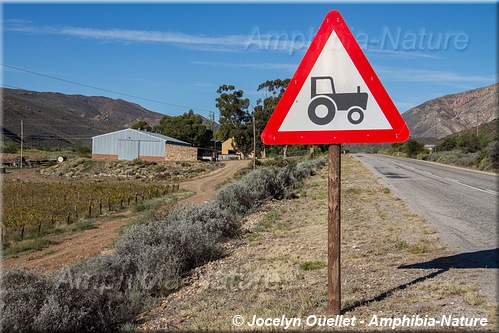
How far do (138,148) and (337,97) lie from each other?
65.8 metres

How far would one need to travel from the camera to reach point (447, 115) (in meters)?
173

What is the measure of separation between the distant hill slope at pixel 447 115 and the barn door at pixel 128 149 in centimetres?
10449

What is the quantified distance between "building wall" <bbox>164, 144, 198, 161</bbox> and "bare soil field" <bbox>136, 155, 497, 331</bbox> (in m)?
59.5

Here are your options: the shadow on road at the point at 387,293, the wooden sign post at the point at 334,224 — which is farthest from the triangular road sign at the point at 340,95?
the shadow on road at the point at 387,293

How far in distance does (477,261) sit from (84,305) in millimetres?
4477

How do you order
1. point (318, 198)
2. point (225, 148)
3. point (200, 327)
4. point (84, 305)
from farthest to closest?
point (225, 148) → point (318, 198) → point (84, 305) → point (200, 327)

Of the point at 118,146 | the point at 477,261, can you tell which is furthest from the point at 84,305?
the point at 118,146

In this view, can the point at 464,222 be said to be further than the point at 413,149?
No

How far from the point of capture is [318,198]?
12930mm

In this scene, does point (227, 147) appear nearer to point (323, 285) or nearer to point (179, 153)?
point (179, 153)

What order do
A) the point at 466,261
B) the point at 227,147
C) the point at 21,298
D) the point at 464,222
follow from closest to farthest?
the point at 21,298 < the point at 466,261 < the point at 464,222 < the point at 227,147

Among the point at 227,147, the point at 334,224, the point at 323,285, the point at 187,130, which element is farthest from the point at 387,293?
the point at 227,147

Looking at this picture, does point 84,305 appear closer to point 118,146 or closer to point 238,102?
point 118,146

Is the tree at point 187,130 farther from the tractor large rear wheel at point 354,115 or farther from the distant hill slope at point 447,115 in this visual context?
the tractor large rear wheel at point 354,115
